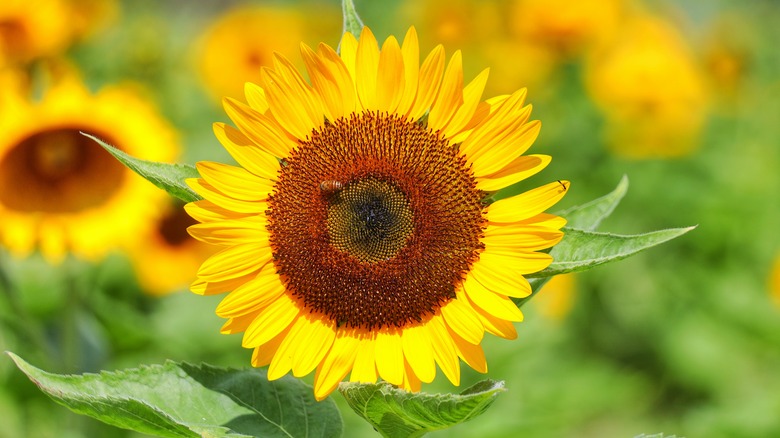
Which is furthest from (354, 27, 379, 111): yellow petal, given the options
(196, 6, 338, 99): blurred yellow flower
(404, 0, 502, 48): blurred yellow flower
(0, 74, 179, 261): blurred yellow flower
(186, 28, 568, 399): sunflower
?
(404, 0, 502, 48): blurred yellow flower

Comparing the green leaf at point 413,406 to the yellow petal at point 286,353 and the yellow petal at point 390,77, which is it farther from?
the yellow petal at point 390,77

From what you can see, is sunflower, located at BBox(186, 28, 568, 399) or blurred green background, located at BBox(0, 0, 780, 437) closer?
sunflower, located at BBox(186, 28, 568, 399)

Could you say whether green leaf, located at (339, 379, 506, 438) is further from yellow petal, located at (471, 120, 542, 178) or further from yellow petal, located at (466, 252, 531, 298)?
yellow petal, located at (471, 120, 542, 178)

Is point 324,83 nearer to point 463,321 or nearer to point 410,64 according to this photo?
point 410,64

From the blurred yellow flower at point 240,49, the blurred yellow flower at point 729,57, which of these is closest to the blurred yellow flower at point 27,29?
the blurred yellow flower at point 240,49

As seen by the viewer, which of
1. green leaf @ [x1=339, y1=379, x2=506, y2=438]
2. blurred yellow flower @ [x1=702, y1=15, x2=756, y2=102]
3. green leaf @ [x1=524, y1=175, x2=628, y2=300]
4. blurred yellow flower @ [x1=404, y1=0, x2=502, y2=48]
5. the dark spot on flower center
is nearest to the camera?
green leaf @ [x1=339, y1=379, x2=506, y2=438]

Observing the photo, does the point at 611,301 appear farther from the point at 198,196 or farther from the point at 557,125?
the point at 198,196
